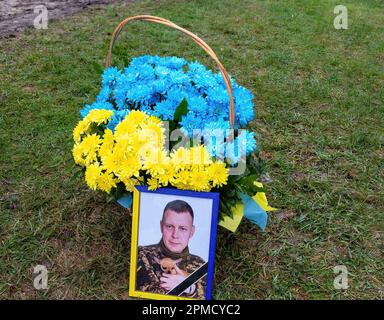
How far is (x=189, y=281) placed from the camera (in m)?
1.52

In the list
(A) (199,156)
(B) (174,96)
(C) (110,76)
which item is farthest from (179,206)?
(C) (110,76)

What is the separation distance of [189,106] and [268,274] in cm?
73

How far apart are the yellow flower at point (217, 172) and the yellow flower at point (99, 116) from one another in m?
0.43

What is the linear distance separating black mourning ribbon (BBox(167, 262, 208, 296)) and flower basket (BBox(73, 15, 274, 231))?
18cm

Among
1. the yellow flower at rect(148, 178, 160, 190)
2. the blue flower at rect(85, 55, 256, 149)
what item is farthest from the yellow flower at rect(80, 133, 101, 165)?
the yellow flower at rect(148, 178, 160, 190)

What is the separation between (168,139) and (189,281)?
51 centimetres

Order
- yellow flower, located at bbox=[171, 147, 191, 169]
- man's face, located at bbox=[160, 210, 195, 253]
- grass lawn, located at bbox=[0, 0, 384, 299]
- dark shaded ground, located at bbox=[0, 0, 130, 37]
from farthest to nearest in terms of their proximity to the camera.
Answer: dark shaded ground, located at bbox=[0, 0, 130, 37], grass lawn, located at bbox=[0, 0, 384, 299], man's face, located at bbox=[160, 210, 195, 253], yellow flower, located at bbox=[171, 147, 191, 169]

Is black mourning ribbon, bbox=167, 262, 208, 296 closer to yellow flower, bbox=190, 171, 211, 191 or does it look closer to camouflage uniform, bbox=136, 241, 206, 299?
camouflage uniform, bbox=136, 241, 206, 299

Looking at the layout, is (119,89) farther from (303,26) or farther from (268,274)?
(303,26)

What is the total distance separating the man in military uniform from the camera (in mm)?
1501

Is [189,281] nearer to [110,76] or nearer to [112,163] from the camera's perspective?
[112,163]

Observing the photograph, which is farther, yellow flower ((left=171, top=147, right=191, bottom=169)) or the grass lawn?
the grass lawn
